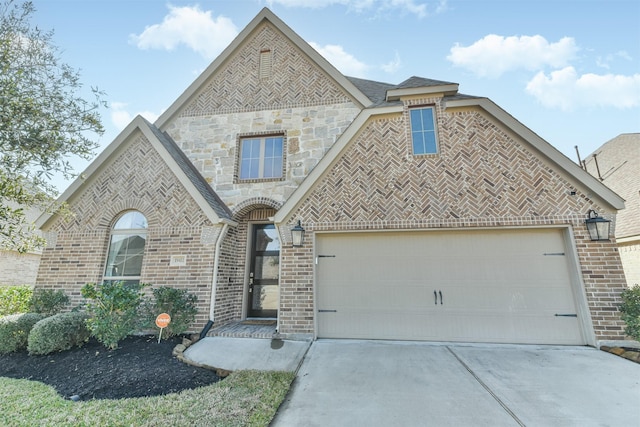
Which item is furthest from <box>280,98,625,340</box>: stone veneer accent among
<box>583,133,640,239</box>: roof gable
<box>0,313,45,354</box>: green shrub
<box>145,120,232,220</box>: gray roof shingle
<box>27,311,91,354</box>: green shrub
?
<box>583,133,640,239</box>: roof gable

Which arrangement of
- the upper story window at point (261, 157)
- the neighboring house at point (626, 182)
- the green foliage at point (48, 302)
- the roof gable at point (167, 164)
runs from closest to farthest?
the green foliage at point (48, 302) → the roof gable at point (167, 164) → the upper story window at point (261, 157) → the neighboring house at point (626, 182)

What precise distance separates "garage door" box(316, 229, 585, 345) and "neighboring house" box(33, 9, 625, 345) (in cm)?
3

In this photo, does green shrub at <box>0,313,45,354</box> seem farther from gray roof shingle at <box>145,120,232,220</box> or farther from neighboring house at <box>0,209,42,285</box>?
neighboring house at <box>0,209,42,285</box>

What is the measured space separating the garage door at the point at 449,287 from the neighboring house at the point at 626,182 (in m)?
6.73

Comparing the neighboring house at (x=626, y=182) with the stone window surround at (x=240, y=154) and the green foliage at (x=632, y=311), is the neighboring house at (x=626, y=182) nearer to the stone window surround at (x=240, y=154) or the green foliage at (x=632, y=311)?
the green foliage at (x=632, y=311)

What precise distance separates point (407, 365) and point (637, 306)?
4296 mm

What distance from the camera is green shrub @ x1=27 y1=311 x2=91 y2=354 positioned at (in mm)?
5129

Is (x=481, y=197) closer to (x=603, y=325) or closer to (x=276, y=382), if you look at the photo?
(x=603, y=325)

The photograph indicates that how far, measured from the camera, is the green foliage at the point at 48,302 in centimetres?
640

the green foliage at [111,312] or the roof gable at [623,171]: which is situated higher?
the roof gable at [623,171]

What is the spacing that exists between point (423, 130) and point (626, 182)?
11.2 meters

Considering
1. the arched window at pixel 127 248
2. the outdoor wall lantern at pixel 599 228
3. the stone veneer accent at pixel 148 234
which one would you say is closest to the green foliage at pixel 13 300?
the stone veneer accent at pixel 148 234

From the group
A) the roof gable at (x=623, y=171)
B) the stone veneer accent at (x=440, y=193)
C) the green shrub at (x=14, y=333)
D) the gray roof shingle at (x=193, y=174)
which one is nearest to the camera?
the green shrub at (x=14, y=333)

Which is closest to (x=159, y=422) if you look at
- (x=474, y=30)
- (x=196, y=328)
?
(x=196, y=328)
